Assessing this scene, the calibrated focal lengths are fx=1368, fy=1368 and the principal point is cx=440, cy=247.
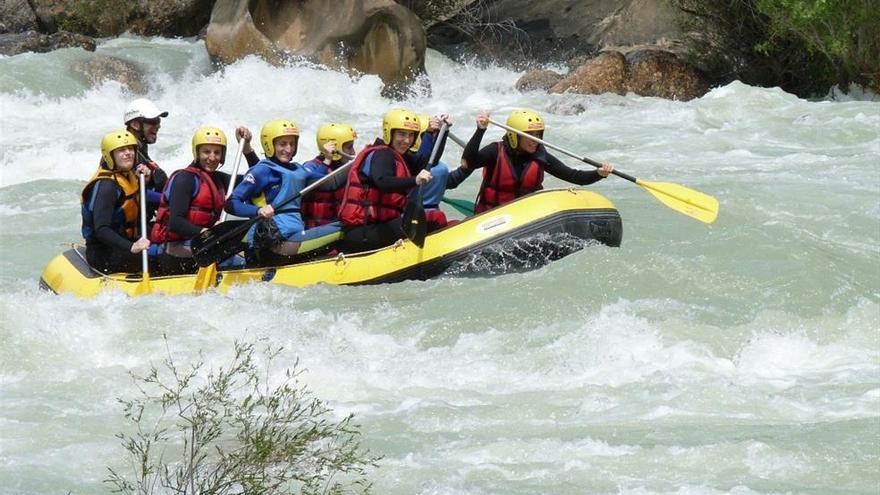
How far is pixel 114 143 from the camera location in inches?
306

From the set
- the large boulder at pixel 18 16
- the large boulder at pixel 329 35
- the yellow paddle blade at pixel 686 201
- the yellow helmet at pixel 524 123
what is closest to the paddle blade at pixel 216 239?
the yellow helmet at pixel 524 123

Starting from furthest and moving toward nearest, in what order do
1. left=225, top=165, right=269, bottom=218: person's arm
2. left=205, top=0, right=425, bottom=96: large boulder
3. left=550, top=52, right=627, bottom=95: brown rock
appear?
left=205, top=0, right=425, bottom=96: large boulder, left=550, top=52, right=627, bottom=95: brown rock, left=225, top=165, right=269, bottom=218: person's arm

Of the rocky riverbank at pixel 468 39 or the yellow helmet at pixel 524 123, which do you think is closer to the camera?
the yellow helmet at pixel 524 123

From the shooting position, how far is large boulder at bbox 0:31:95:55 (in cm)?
1792

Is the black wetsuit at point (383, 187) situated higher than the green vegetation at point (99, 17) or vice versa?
the green vegetation at point (99, 17)

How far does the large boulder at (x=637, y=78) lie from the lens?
1708cm

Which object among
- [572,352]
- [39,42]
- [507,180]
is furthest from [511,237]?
[39,42]

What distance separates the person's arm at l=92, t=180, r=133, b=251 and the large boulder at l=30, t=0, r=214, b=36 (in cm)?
1347

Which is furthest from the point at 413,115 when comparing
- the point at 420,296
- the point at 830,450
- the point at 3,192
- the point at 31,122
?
the point at 31,122

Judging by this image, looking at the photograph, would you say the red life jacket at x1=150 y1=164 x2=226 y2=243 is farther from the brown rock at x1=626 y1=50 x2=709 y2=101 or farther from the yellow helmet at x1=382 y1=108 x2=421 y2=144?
the brown rock at x1=626 y1=50 x2=709 y2=101

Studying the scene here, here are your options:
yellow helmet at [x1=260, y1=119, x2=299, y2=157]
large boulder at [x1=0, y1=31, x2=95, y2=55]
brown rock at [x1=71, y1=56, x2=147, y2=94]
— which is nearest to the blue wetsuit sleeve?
yellow helmet at [x1=260, y1=119, x2=299, y2=157]

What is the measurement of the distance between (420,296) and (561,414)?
2109 mm

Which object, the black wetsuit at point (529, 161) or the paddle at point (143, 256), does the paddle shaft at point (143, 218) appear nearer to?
the paddle at point (143, 256)

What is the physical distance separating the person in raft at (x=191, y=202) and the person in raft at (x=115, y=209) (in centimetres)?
16
